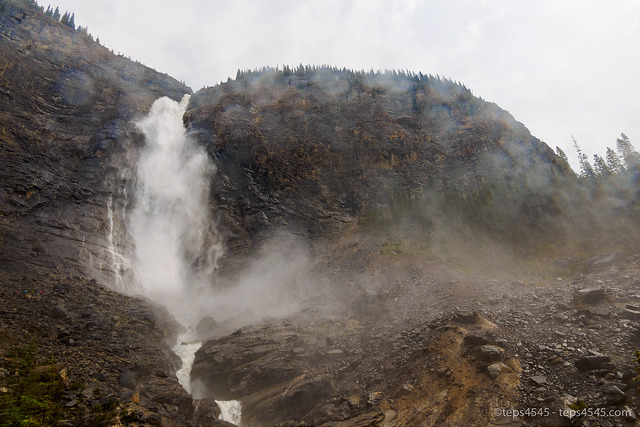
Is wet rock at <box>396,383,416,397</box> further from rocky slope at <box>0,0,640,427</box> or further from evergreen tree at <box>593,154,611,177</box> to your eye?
evergreen tree at <box>593,154,611,177</box>

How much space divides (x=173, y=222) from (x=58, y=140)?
14.3 metres

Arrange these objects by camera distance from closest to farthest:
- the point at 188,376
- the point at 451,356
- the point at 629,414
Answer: the point at 629,414 < the point at 451,356 < the point at 188,376

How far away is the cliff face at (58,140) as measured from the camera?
87.1 ft

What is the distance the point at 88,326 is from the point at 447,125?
171 feet

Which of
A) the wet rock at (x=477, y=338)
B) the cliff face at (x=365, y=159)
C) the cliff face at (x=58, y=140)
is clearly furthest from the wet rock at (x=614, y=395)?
the cliff face at (x=58, y=140)

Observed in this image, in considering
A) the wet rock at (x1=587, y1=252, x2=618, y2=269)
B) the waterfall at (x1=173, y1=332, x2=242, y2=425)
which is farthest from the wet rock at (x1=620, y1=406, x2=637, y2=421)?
the wet rock at (x1=587, y1=252, x2=618, y2=269)

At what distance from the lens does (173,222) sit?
40500mm

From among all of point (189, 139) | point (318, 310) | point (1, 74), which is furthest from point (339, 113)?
point (1, 74)

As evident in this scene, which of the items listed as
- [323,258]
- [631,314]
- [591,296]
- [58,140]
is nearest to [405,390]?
[631,314]

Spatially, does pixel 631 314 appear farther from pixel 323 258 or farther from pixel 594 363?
pixel 323 258

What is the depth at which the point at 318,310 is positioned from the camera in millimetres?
25734

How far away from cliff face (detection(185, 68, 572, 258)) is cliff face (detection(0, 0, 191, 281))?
12.1 meters

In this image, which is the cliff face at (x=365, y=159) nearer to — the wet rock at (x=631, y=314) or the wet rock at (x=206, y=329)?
the wet rock at (x=206, y=329)

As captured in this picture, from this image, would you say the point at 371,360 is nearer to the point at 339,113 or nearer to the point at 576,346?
the point at 576,346
